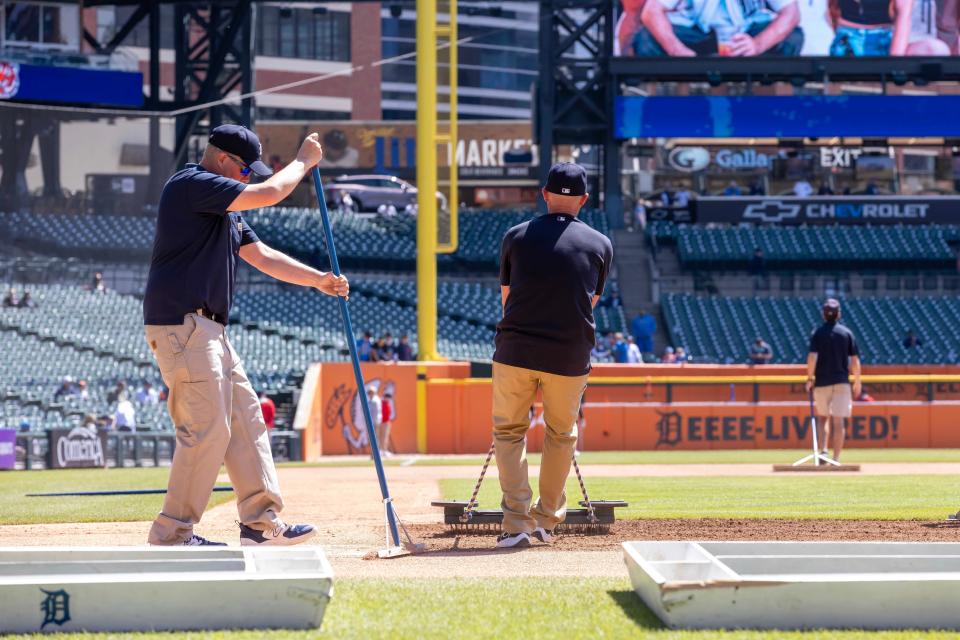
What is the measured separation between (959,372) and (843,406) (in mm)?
14205

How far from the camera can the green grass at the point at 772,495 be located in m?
9.77

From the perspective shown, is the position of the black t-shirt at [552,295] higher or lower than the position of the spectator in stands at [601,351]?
higher

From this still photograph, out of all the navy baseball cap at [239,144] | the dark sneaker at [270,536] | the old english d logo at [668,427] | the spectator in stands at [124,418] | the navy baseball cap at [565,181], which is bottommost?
the old english d logo at [668,427]

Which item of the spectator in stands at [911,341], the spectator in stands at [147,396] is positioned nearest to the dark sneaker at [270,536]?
the spectator in stands at [147,396]

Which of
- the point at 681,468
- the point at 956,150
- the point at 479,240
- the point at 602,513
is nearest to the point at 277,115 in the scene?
the point at 479,240

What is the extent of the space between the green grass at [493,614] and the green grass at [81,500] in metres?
4.94

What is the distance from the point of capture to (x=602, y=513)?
8195 millimetres

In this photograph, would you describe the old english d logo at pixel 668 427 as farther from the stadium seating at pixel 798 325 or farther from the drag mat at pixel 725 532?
the drag mat at pixel 725 532

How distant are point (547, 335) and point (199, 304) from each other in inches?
74.2

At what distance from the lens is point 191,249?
6387 mm

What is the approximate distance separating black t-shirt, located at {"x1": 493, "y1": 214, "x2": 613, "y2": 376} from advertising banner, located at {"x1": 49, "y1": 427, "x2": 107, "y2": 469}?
17098mm

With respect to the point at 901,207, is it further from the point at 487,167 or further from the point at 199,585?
the point at 199,585

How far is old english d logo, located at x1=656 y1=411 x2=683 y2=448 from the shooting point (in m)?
25.7

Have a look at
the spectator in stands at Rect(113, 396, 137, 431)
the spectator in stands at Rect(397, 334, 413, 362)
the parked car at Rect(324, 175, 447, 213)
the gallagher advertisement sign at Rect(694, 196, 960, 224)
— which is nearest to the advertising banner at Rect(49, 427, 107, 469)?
the spectator in stands at Rect(113, 396, 137, 431)
